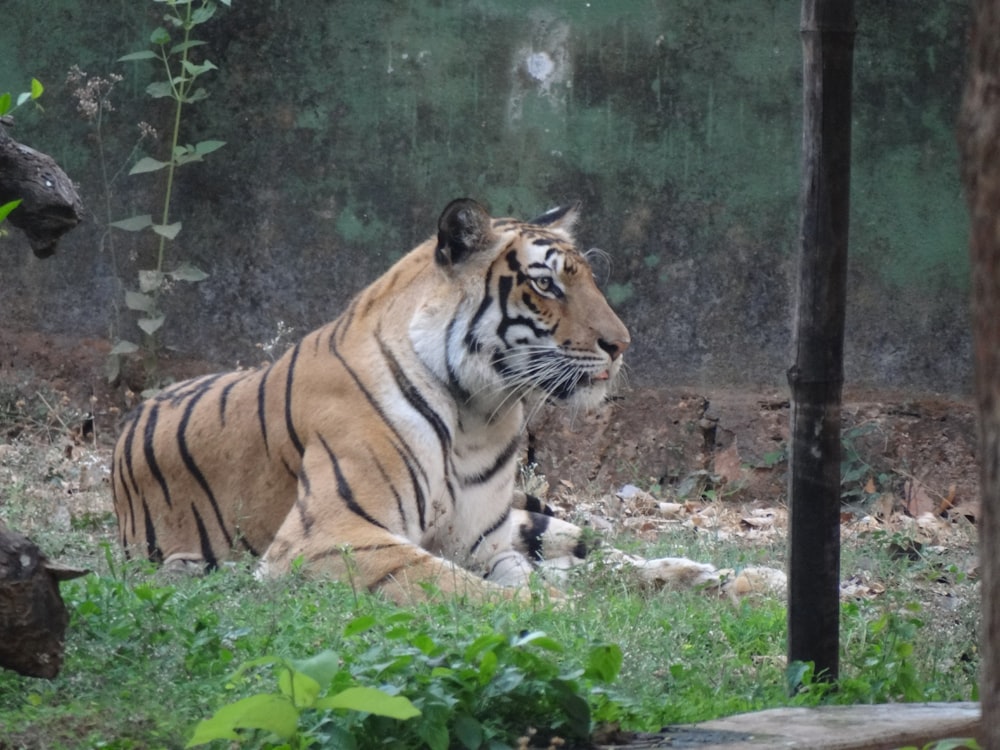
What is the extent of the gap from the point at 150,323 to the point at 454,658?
17.5ft

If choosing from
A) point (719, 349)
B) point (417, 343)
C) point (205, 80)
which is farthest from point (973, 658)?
point (205, 80)

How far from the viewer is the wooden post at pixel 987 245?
1.73 metres

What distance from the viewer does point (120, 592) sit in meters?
4.00

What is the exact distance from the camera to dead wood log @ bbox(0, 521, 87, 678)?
3.14m

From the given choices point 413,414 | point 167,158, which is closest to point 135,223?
point 167,158

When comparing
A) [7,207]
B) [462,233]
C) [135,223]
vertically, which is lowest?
[7,207]

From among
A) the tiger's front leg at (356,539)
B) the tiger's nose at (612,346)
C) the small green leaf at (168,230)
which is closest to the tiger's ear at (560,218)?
the tiger's nose at (612,346)

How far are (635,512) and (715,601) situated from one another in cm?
254

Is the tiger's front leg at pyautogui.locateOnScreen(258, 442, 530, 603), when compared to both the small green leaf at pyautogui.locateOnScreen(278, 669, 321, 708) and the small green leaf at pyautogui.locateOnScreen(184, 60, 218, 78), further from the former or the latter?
the small green leaf at pyautogui.locateOnScreen(184, 60, 218, 78)

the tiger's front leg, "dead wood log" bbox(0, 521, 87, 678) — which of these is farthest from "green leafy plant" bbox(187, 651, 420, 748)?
the tiger's front leg

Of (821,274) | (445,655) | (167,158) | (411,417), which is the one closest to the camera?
(445,655)

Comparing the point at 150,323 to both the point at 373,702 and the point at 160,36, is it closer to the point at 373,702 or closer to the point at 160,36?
the point at 160,36

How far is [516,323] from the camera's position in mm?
5758

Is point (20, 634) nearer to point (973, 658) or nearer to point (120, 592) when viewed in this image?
point (120, 592)
